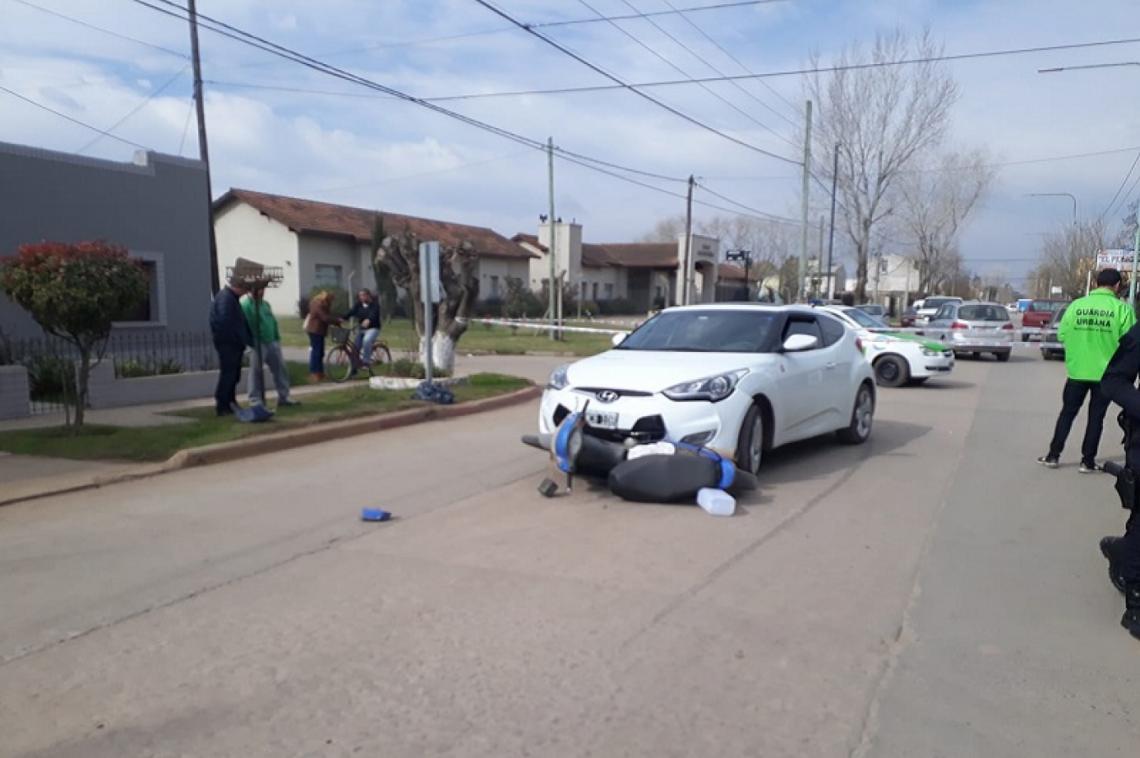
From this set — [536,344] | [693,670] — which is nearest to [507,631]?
[693,670]

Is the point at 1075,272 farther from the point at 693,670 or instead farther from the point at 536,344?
the point at 693,670

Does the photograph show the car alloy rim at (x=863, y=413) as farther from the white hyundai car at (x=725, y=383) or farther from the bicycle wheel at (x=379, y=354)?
the bicycle wheel at (x=379, y=354)

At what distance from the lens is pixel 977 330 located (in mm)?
24781

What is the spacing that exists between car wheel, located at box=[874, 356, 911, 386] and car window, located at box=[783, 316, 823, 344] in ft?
26.6

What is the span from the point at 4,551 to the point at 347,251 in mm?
36589

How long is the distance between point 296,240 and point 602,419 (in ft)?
110

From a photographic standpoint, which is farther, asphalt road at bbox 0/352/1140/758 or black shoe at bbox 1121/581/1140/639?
black shoe at bbox 1121/581/1140/639

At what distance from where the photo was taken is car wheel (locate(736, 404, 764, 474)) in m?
7.67

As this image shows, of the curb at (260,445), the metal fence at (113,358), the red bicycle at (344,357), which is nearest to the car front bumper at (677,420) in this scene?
the curb at (260,445)

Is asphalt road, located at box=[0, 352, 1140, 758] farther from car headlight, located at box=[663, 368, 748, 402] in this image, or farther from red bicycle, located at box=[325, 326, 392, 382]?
red bicycle, located at box=[325, 326, 392, 382]

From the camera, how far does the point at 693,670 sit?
418cm

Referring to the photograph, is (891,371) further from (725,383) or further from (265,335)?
(265,335)

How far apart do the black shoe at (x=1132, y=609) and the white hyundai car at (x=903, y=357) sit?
12438 millimetres

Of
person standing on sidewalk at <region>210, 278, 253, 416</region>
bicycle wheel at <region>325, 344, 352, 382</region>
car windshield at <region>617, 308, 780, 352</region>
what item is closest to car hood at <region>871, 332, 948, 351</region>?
car windshield at <region>617, 308, 780, 352</region>
